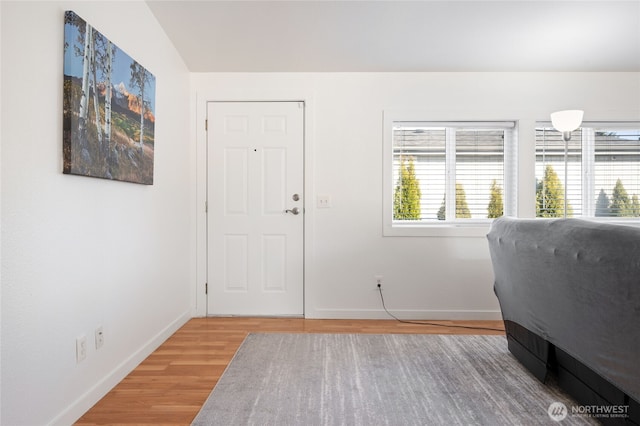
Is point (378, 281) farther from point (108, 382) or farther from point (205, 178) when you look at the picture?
point (108, 382)

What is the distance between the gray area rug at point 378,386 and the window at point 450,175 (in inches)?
45.5

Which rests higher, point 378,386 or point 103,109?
point 103,109

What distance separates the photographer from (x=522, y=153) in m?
3.12

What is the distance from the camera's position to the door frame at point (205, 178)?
3.14 m

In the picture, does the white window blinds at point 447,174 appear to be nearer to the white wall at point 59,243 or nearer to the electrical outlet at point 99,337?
the white wall at point 59,243

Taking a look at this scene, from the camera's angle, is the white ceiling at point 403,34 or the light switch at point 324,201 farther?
the light switch at point 324,201

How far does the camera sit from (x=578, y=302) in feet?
4.84

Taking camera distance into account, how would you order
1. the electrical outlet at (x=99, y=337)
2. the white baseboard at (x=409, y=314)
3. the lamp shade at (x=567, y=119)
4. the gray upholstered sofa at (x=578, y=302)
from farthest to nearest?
the white baseboard at (x=409, y=314), the lamp shade at (x=567, y=119), the electrical outlet at (x=99, y=337), the gray upholstered sofa at (x=578, y=302)

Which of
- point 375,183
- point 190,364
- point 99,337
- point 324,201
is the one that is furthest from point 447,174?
point 99,337

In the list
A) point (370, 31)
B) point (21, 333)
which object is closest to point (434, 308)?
point (370, 31)

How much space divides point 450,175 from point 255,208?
182 centimetres

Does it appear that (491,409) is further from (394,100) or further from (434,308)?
(394,100)

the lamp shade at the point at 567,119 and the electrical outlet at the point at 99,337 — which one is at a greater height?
the lamp shade at the point at 567,119

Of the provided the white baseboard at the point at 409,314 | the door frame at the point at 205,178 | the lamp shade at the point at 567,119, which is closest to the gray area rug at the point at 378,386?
the white baseboard at the point at 409,314
